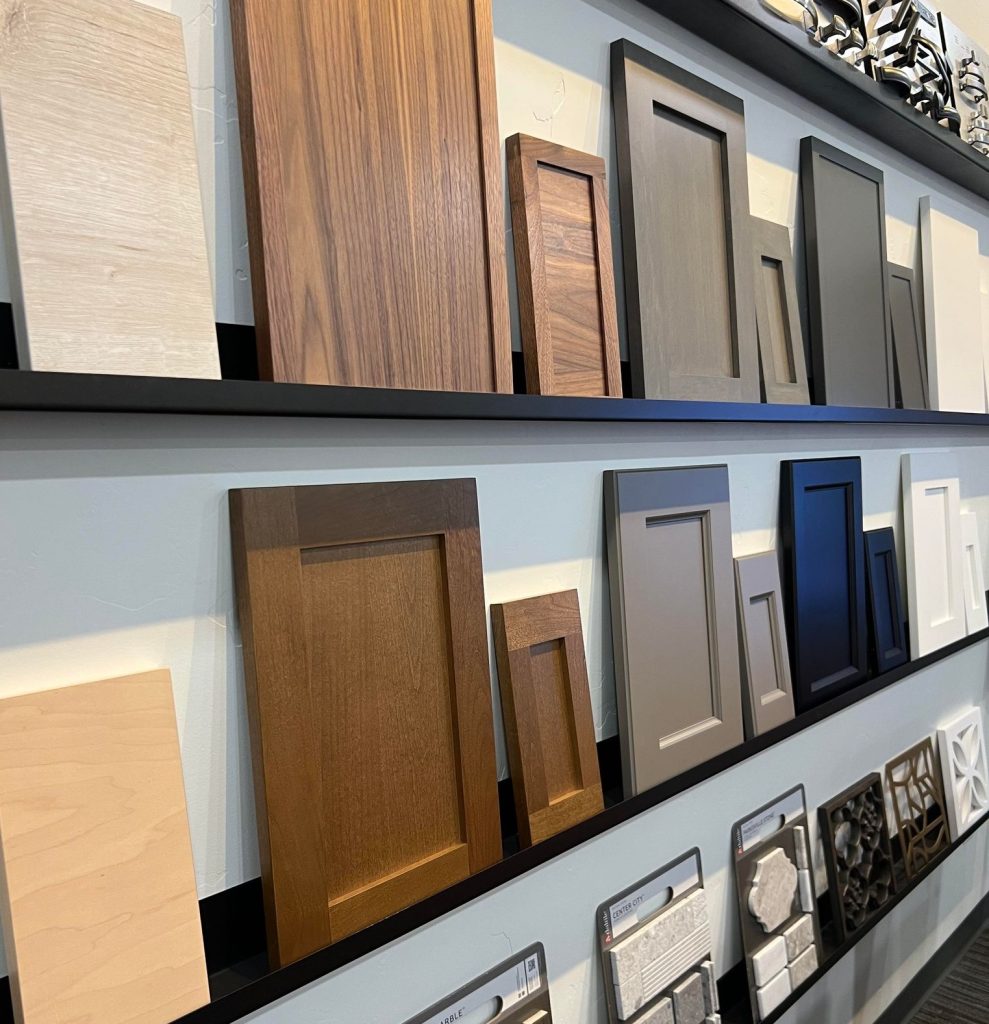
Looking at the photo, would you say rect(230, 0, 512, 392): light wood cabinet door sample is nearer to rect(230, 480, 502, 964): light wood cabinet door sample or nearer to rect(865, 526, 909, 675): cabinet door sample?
rect(230, 480, 502, 964): light wood cabinet door sample

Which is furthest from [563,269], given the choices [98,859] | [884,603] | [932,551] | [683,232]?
[932,551]

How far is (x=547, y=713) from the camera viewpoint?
1123 millimetres

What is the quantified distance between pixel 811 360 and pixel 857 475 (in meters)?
0.29

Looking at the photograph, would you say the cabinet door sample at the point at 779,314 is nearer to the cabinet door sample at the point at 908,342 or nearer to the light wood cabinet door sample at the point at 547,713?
the cabinet door sample at the point at 908,342

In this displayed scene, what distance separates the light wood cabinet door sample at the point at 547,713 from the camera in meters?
1.07

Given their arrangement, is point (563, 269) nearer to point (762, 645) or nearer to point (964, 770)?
point (762, 645)

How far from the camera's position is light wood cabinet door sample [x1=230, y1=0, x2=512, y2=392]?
0.82 metres

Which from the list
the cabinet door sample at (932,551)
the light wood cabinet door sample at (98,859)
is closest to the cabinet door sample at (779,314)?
the cabinet door sample at (932,551)

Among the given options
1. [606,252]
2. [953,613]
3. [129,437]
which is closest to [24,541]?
[129,437]

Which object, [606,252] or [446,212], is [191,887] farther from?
[606,252]

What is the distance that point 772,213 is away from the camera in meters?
1.57

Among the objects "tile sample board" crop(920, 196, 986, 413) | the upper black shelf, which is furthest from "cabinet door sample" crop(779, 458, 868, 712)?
the upper black shelf

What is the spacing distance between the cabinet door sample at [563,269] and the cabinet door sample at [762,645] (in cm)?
48

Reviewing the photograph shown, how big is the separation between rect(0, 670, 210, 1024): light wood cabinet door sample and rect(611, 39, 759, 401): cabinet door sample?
0.77 metres
